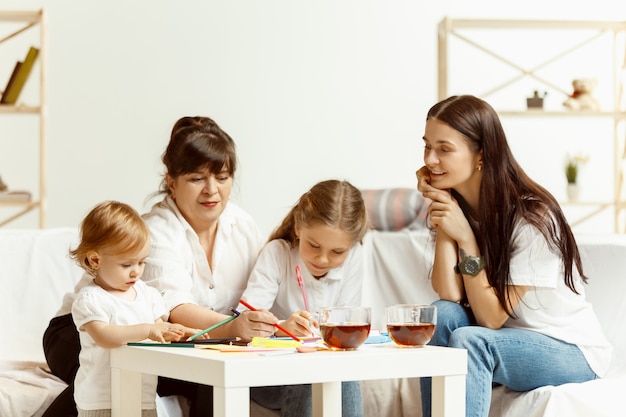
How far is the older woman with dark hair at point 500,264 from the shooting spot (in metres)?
2.10

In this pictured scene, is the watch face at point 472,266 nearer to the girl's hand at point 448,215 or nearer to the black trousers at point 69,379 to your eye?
the girl's hand at point 448,215

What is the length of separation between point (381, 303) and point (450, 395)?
117 centimetres

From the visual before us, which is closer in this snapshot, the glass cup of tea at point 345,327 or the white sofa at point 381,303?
the glass cup of tea at point 345,327

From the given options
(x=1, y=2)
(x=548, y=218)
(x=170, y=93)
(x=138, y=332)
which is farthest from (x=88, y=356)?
(x=1, y=2)

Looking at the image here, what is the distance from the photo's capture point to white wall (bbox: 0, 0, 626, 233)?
469 centimetres

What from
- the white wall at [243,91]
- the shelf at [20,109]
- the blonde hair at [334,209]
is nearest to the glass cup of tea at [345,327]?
the blonde hair at [334,209]

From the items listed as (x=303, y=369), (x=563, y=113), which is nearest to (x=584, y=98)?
(x=563, y=113)

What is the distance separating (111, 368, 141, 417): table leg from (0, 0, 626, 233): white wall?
2.81 m

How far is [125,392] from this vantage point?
1873 mm

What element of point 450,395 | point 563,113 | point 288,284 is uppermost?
point 563,113

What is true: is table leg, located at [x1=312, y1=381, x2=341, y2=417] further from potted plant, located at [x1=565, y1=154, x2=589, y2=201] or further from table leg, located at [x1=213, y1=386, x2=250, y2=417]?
potted plant, located at [x1=565, y1=154, x2=589, y2=201]

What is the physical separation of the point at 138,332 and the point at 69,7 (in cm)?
323

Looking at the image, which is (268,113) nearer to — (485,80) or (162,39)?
(162,39)

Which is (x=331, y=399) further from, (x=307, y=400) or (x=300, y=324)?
(x=307, y=400)
